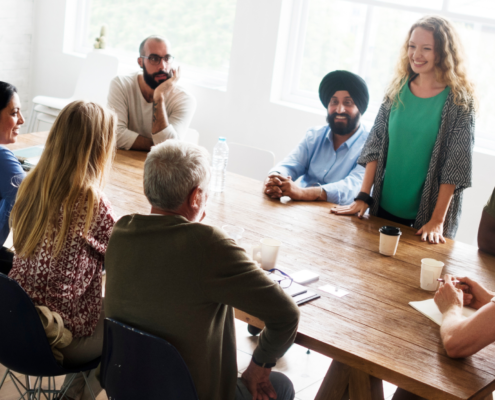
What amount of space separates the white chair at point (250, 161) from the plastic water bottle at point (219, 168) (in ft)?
1.87

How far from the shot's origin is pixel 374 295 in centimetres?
180

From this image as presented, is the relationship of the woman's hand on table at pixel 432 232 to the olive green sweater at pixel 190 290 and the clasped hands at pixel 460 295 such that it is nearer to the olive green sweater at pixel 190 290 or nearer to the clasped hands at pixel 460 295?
the clasped hands at pixel 460 295

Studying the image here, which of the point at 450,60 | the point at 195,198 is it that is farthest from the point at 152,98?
the point at 195,198

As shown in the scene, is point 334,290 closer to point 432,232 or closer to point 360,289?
point 360,289

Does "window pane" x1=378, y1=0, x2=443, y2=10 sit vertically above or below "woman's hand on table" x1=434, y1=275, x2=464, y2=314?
above

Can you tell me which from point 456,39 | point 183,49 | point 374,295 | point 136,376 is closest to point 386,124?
point 456,39

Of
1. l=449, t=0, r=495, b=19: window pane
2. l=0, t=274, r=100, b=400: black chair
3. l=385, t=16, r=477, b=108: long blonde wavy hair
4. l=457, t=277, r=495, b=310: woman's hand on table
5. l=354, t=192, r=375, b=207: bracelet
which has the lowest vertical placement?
l=0, t=274, r=100, b=400: black chair

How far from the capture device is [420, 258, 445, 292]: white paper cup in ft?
6.10

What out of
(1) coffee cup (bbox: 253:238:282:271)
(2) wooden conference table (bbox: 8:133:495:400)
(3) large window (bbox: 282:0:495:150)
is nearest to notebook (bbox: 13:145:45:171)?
(2) wooden conference table (bbox: 8:133:495:400)

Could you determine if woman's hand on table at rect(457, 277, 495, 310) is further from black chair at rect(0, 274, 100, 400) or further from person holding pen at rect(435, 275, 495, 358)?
black chair at rect(0, 274, 100, 400)

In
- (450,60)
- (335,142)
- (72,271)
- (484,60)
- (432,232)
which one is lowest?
(72,271)

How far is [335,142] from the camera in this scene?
3.25 metres

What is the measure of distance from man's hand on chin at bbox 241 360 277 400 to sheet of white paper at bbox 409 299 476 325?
1.65ft

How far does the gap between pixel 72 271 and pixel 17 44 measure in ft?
15.1
